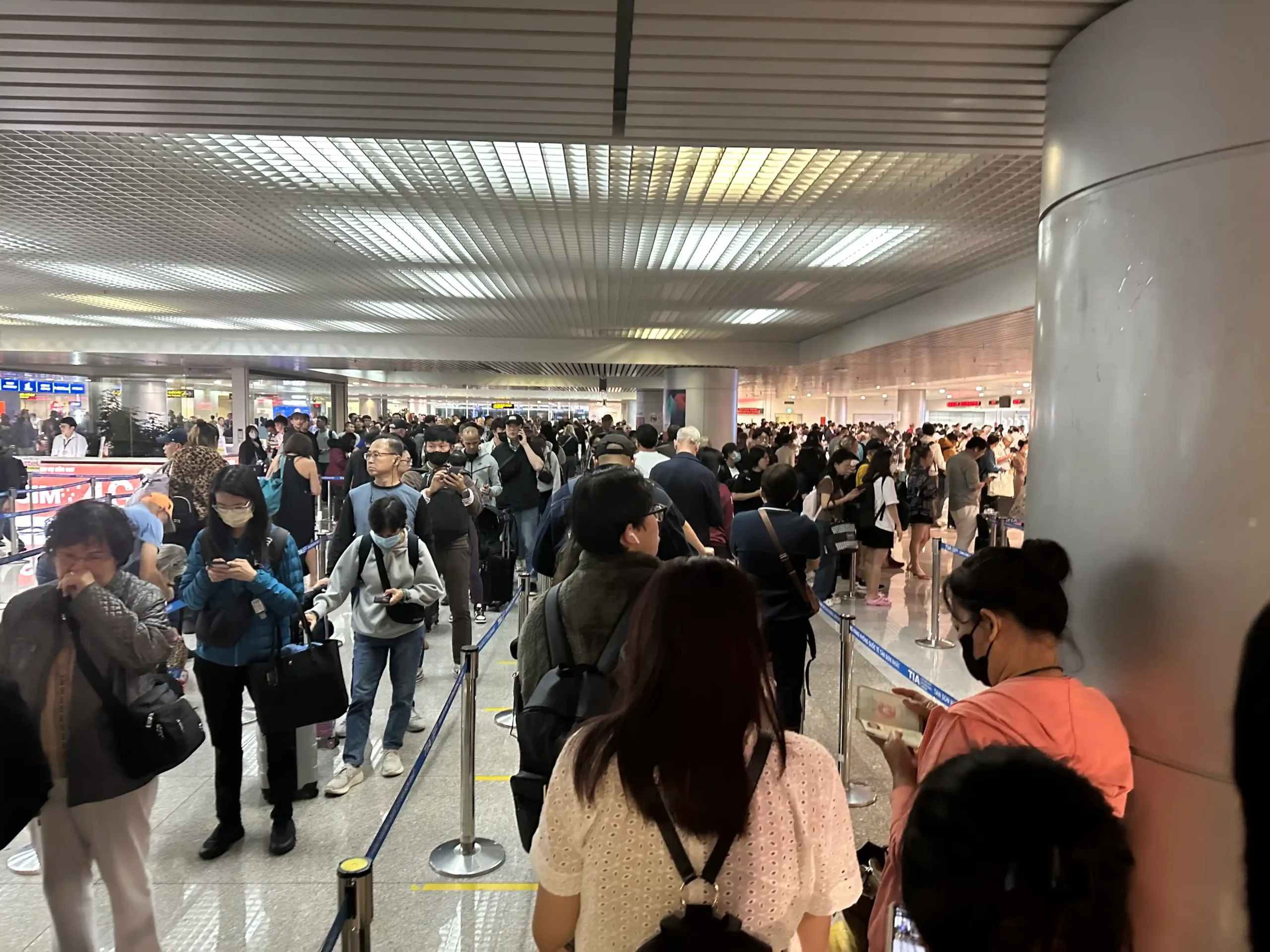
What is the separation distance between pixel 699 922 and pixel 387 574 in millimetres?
3487

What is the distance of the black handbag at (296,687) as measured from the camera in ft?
12.2

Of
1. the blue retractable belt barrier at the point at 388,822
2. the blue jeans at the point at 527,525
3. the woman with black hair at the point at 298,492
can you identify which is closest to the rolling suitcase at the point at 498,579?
the blue jeans at the point at 527,525

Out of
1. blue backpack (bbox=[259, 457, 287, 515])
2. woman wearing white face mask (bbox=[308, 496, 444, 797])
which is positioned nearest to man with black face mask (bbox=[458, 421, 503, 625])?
blue backpack (bbox=[259, 457, 287, 515])

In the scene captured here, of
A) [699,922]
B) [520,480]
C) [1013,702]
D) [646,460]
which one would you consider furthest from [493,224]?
[699,922]

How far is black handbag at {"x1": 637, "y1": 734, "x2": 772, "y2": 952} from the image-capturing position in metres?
1.34

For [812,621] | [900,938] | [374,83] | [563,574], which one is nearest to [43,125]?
[374,83]

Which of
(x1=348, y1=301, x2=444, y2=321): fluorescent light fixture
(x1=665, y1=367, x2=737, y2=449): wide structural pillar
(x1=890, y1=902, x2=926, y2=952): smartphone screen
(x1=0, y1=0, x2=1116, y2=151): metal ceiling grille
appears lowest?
(x1=890, y1=902, x2=926, y2=952): smartphone screen

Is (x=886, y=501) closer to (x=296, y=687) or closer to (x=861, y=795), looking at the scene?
(x=861, y=795)

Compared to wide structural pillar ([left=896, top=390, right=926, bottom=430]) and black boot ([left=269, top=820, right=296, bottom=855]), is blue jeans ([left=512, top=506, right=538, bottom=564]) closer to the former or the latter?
black boot ([left=269, top=820, right=296, bottom=855])

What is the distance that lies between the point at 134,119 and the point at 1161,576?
5447mm

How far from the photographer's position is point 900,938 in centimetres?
163

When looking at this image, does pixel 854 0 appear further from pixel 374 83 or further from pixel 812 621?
pixel 812 621

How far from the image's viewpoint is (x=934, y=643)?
7.48 metres

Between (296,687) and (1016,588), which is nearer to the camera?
(1016,588)
